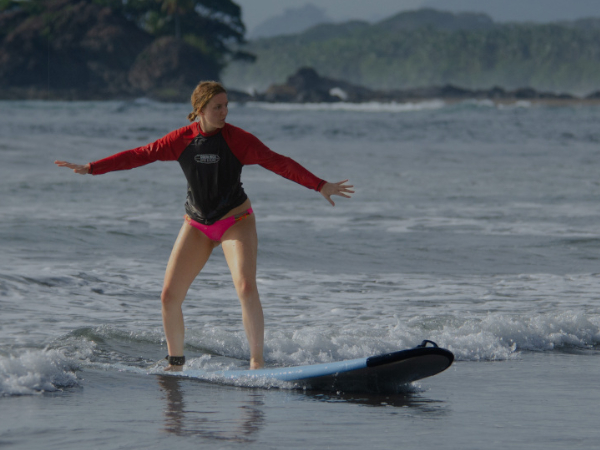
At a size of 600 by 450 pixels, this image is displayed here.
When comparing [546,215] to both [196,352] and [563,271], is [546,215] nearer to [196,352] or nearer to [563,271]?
[563,271]

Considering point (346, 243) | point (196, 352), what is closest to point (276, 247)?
point (346, 243)

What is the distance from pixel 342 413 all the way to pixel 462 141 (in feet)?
109

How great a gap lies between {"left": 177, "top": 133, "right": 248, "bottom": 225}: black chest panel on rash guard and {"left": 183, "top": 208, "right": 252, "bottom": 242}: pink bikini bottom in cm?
3

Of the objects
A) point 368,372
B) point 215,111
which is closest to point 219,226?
point 215,111

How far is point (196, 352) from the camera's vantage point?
21.3 ft

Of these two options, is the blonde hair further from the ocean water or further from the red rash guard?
the ocean water

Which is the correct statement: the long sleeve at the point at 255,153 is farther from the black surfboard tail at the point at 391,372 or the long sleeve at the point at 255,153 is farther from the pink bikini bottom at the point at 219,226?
the black surfboard tail at the point at 391,372

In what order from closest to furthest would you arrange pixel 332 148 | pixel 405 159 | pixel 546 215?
pixel 546 215
pixel 405 159
pixel 332 148

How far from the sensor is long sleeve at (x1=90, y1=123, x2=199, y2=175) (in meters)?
5.20

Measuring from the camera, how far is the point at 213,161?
5172mm

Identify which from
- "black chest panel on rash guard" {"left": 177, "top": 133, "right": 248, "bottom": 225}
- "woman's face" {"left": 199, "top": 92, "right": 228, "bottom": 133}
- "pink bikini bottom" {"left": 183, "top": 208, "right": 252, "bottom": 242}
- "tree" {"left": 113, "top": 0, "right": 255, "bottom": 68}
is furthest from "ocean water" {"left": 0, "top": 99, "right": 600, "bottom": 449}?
"tree" {"left": 113, "top": 0, "right": 255, "bottom": 68}

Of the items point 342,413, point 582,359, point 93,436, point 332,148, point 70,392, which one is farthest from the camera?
point 332,148

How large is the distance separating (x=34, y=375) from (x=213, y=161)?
5.44 feet

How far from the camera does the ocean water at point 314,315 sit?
4395 millimetres
